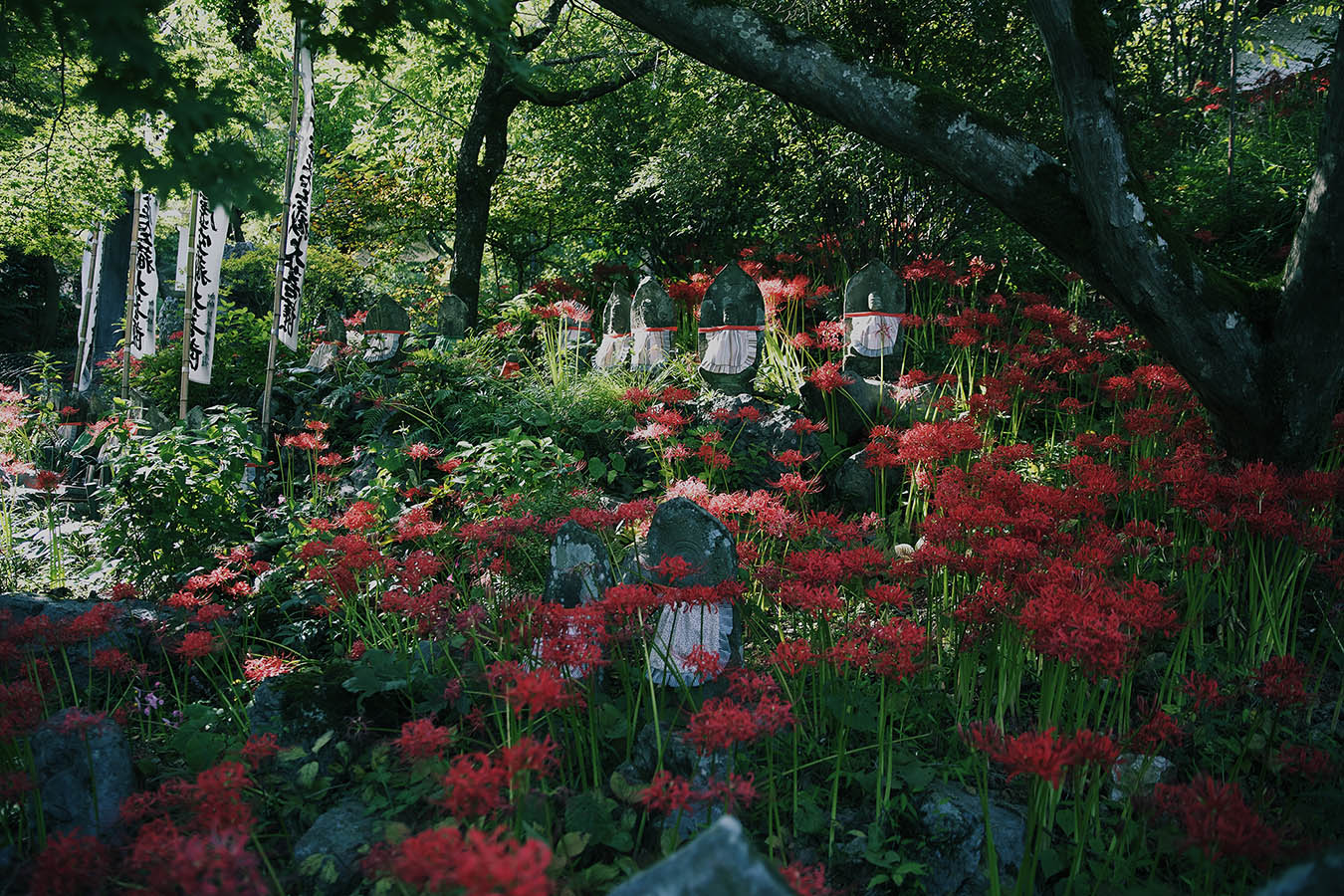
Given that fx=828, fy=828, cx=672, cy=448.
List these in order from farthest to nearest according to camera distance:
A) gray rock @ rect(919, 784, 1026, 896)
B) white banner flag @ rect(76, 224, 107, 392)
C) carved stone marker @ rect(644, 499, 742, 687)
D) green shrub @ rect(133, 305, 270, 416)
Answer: white banner flag @ rect(76, 224, 107, 392) < green shrub @ rect(133, 305, 270, 416) < carved stone marker @ rect(644, 499, 742, 687) < gray rock @ rect(919, 784, 1026, 896)

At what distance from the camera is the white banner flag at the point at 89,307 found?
8.73 metres

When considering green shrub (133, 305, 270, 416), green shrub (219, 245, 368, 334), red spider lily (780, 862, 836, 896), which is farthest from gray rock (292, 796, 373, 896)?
green shrub (219, 245, 368, 334)

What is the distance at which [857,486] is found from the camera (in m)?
4.57

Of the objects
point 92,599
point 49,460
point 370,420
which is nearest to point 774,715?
point 92,599

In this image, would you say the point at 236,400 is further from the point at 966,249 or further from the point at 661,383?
the point at 966,249

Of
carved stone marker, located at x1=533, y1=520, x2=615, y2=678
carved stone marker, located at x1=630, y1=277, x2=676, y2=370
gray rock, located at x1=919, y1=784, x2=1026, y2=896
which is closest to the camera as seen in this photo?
gray rock, located at x1=919, y1=784, x2=1026, y2=896

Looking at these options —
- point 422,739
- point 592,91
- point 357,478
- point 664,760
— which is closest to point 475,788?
point 422,739

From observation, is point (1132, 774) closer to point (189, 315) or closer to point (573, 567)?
point (573, 567)

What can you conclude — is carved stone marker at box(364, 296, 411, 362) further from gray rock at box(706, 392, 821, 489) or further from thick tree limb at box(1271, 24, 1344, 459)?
thick tree limb at box(1271, 24, 1344, 459)

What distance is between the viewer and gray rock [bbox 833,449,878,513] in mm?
4555

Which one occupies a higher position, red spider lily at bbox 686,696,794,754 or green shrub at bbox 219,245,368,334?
green shrub at bbox 219,245,368,334

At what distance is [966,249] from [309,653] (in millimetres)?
5249

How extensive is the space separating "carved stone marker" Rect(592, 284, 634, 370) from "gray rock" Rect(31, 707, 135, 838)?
418cm

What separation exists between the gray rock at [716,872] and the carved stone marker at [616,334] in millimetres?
5230
